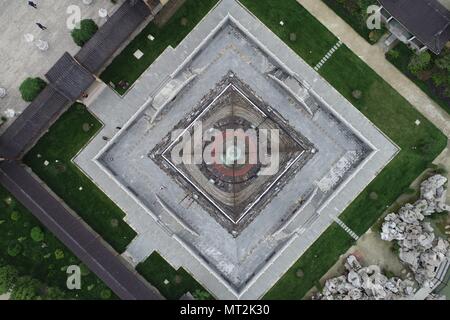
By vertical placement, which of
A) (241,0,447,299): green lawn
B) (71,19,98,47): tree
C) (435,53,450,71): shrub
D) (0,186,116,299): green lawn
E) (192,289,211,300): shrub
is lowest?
(0,186,116,299): green lawn

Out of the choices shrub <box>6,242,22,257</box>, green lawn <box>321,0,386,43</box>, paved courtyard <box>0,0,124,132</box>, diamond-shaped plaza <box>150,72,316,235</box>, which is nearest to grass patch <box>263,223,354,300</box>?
diamond-shaped plaza <box>150,72,316,235</box>

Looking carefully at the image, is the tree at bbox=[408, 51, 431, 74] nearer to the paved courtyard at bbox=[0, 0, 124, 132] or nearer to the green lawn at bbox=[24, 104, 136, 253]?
the paved courtyard at bbox=[0, 0, 124, 132]

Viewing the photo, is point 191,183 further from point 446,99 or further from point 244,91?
point 446,99

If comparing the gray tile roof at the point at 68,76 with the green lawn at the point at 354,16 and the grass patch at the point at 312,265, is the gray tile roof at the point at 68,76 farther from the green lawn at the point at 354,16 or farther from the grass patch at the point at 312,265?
the grass patch at the point at 312,265

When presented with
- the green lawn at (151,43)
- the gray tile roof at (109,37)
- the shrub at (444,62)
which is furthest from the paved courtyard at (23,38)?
the shrub at (444,62)

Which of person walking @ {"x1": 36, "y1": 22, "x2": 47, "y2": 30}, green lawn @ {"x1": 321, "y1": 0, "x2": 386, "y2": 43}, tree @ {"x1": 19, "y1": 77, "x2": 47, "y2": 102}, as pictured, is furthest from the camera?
green lawn @ {"x1": 321, "y1": 0, "x2": 386, "y2": 43}

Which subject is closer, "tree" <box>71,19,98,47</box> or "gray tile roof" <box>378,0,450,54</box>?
"gray tile roof" <box>378,0,450,54</box>
